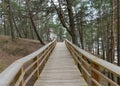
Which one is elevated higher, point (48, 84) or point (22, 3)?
point (22, 3)

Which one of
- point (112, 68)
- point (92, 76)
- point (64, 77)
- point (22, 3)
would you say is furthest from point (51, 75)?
point (22, 3)

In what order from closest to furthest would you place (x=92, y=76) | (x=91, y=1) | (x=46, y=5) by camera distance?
(x=92, y=76) → (x=46, y=5) → (x=91, y=1)

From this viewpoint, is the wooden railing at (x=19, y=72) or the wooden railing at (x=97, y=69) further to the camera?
the wooden railing at (x=97, y=69)

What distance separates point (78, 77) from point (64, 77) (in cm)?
49

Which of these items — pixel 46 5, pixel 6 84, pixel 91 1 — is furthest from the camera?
pixel 91 1

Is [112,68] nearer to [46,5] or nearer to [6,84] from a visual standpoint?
[6,84]

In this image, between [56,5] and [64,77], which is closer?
[64,77]

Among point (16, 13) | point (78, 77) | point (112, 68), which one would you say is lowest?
point (78, 77)

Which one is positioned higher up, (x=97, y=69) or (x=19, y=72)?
(x=19, y=72)

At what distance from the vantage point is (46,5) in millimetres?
27641

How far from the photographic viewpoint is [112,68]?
4547mm

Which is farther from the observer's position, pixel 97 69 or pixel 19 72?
pixel 97 69

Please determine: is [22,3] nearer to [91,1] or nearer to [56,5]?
[91,1]

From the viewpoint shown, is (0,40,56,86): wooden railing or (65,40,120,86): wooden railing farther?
(65,40,120,86): wooden railing
